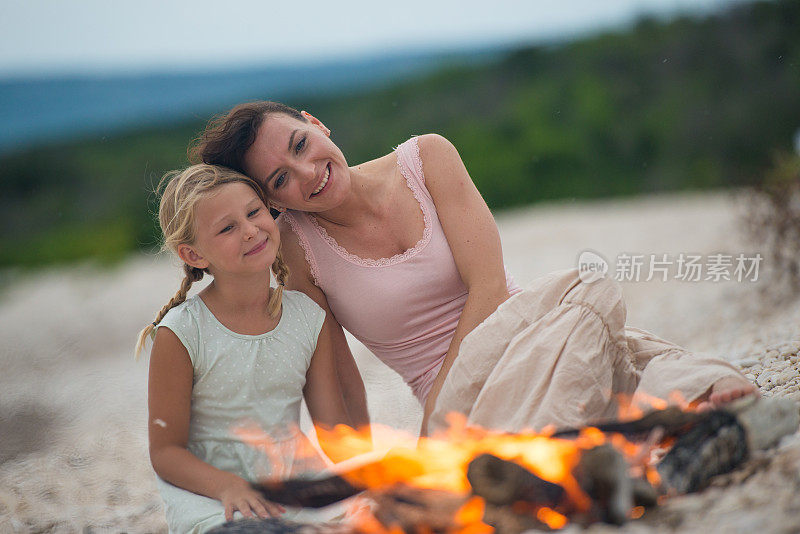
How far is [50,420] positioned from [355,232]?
3.31 meters

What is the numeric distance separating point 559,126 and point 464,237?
13872mm

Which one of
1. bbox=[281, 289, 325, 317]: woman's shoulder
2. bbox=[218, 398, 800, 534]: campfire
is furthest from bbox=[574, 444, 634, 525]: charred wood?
bbox=[281, 289, 325, 317]: woman's shoulder

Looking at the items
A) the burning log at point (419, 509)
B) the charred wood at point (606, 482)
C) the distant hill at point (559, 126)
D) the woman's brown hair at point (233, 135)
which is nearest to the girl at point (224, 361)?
the woman's brown hair at point (233, 135)

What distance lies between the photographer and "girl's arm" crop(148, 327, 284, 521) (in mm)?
2279

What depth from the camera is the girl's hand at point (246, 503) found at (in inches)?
84.8

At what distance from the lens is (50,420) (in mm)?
4926

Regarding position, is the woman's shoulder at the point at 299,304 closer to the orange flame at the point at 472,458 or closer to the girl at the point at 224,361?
the girl at the point at 224,361

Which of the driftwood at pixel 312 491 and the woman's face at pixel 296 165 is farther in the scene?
the woman's face at pixel 296 165

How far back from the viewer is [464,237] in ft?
8.98

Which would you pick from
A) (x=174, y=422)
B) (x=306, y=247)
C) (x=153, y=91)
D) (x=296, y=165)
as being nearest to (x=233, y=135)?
(x=296, y=165)

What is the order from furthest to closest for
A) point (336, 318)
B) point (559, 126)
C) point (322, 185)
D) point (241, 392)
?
point (559, 126) < point (336, 318) < point (322, 185) < point (241, 392)

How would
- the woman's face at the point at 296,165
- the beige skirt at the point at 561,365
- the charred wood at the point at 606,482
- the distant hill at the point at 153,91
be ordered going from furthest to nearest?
1. the distant hill at the point at 153,91
2. the woman's face at the point at 296,165
3. the beige skirt at the point at 561,365
4. the charred wood at the point at 606,482

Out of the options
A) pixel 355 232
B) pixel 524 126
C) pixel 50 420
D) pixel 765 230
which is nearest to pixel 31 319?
pixel 50 420

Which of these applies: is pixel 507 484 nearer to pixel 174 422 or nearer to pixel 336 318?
pixel 174 422
